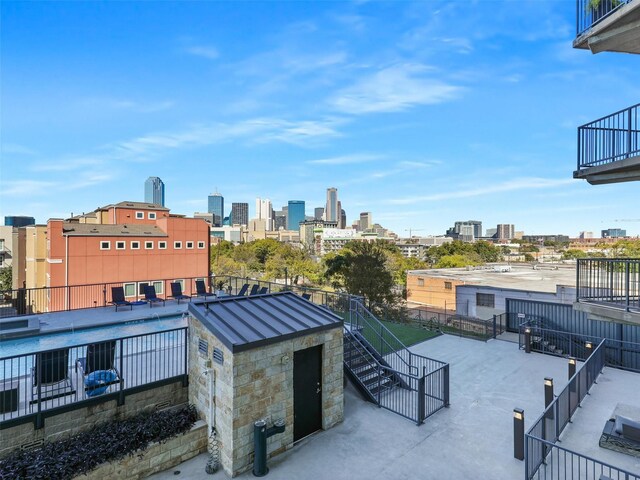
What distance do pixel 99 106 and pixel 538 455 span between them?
20116 millimetres

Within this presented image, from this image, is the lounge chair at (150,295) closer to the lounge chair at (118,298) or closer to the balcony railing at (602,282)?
the lounge chair at (118,298)

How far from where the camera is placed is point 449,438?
7523mm

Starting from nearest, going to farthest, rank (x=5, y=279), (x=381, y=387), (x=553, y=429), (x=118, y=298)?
(x=553, y=429)
(x=381, y=387)
(x=118, y=298)
(x=5, y=279)

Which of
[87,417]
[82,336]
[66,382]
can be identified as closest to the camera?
[87,417]

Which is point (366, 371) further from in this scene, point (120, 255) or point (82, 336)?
point (120, 255)

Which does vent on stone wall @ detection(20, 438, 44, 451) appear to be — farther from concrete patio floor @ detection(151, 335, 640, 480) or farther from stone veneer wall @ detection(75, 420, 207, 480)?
concrete patio floor @ detection(151, 335, 640, 480)

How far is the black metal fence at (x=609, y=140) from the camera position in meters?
6.60

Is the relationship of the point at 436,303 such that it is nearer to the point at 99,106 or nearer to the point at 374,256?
the point at 374,256

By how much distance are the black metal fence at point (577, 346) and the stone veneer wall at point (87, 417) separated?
1339cm

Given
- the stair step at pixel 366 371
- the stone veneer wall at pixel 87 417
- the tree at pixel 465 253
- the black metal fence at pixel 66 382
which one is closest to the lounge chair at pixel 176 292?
the black metal fence at pixel 66 382

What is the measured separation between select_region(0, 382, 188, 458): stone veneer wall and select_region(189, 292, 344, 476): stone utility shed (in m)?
0.49

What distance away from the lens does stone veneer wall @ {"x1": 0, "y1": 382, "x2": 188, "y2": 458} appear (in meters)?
5.58

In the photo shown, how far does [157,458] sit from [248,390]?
2.01 metres

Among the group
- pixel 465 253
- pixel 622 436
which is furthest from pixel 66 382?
pixel 465 253
